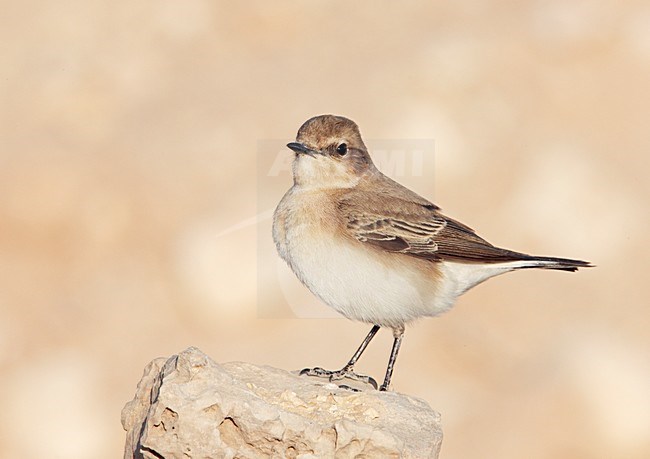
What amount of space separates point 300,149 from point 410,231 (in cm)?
121

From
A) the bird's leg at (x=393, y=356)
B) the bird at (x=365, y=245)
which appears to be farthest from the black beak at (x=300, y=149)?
the bird's leg at (x=393, y=356)

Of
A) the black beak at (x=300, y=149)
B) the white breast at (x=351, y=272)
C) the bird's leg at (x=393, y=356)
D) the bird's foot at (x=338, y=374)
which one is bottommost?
the bird's foot at (x=338, y=374)

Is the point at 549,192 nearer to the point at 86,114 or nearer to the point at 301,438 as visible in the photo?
the point at 86,114

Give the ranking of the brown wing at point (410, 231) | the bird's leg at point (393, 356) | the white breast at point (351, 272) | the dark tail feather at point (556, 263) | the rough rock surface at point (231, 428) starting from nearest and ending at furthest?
the rough rock surface at point (231, 428) < the white breast at point (351, 272) < the dark tail feather at point (556, 263) < the brown wing at point (410, 231) < the bird's leg at point (393, 356)

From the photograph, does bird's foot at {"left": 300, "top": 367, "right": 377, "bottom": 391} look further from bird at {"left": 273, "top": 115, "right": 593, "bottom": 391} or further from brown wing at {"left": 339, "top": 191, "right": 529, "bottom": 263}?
brown wing at {"left": 339, "top": 191, "right": 529, "bottom": 263}

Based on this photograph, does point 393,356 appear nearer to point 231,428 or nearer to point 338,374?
point 338,374

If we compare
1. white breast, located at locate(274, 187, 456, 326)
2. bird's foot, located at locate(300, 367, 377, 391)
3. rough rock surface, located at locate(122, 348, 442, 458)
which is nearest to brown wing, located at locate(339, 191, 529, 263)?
white breast, located at locate(274, 187, 456, 326)

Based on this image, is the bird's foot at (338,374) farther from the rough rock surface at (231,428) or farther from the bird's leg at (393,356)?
the rough rock surface at (231,428)

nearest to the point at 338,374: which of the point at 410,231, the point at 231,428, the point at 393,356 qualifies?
the point at 393,356

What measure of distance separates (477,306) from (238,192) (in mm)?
3620

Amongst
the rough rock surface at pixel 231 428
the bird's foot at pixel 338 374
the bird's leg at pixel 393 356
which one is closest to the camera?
the rough rock surface at pixel 231 428

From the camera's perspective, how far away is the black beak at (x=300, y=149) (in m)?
8.91

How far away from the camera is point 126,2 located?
643 inches

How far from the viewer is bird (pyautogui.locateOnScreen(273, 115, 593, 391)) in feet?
28.6
